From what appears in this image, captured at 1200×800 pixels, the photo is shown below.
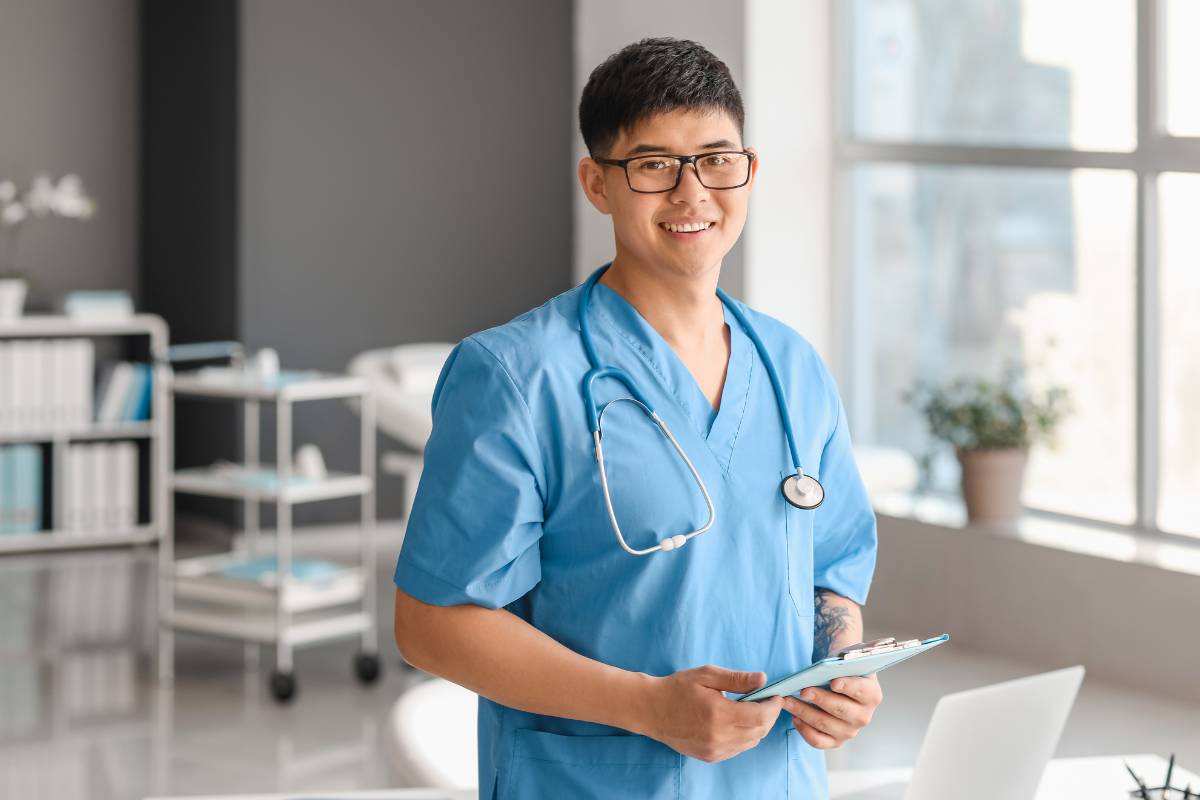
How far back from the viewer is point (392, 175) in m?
6.46

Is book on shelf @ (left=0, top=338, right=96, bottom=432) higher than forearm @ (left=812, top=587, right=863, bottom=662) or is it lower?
higher

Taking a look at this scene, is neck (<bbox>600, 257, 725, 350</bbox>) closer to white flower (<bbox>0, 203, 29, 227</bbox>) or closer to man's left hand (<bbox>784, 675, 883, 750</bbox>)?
man's left hand (<bbox>784, 675, 883, 750</bbox>)

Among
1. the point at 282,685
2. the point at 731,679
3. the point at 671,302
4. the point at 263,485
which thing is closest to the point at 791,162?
the point at 263,485

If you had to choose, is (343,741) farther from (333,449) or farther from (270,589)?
(333,449)

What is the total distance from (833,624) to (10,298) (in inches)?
201

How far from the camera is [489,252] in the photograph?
21.9ft

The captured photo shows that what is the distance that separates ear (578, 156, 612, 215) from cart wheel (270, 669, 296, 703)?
9.80ft

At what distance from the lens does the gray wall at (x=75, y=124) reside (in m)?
6.36

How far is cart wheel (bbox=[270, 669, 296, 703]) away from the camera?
415 centimetres

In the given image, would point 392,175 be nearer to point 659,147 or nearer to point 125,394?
point 125,394

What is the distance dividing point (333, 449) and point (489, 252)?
1059 millimetres

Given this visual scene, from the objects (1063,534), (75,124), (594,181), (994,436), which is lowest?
(1063,534)

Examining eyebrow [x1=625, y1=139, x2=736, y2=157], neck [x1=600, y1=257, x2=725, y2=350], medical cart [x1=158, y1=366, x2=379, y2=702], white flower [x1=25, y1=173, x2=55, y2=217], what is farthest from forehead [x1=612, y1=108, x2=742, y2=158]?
white flower [x1=25, y1=173, x2=55, y2=217]

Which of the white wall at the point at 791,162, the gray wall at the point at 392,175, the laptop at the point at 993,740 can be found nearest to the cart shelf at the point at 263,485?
the white wall at the point at 791,162
